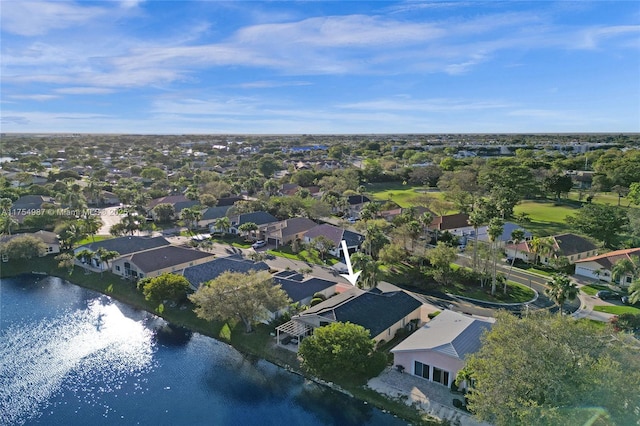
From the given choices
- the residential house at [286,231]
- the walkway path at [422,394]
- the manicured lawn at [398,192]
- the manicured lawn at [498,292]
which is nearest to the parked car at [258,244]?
the residential house at [286,231]

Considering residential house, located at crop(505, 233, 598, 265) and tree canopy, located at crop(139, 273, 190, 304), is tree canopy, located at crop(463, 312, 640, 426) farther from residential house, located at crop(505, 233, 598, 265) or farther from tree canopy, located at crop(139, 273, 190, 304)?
residential house, located at crop(505, 233, 598, 265)

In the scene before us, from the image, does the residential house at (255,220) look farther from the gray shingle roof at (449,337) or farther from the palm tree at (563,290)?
the palm tree at (563,290)

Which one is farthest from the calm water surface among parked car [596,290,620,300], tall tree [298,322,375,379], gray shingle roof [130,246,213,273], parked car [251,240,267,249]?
parked car [596,290,620,300]

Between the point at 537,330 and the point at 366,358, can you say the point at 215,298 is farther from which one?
the point at 537,330

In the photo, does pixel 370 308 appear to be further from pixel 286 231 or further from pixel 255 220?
pixel 255 220

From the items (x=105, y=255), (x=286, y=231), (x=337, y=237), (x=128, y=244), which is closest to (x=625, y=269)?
(x=337, y=237)

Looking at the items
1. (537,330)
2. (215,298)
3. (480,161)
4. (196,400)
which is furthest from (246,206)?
(480,161)
